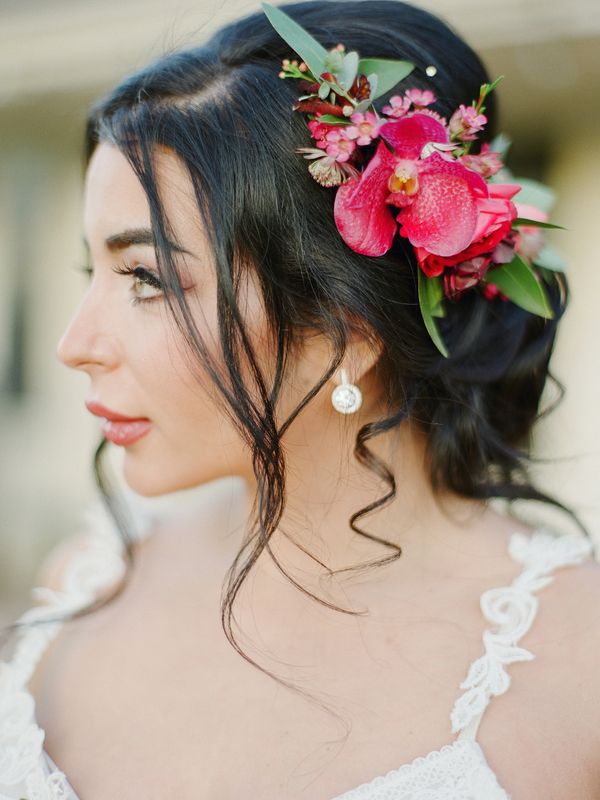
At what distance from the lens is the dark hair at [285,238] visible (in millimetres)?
1535

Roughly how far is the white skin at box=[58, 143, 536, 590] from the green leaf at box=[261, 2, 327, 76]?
31 centimetres

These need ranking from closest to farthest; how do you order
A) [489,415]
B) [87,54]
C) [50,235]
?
1. [489,415]
2. [87,54]
3. [50,235]

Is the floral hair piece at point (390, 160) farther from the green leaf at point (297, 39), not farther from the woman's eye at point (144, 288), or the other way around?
the woman's eye at point (144, 288)

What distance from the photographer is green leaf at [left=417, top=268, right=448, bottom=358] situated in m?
1.63

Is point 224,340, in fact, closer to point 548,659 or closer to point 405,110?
point 405,110

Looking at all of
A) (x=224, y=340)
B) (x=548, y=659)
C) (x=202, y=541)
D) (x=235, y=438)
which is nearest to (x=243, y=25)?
(x=224, y=340)

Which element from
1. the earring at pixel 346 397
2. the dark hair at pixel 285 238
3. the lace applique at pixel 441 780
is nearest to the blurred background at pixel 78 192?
the dark hair at pixel 285 238

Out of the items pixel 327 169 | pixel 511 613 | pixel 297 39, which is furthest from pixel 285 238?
pixel 511 613

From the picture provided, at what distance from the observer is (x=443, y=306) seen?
1.81 metres

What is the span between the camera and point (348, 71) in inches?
59.1

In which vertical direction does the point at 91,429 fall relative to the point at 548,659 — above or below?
below

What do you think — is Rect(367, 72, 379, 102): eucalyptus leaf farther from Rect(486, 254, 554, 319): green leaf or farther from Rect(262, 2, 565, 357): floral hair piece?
Rect(486, 254, 554, 319): green leaf

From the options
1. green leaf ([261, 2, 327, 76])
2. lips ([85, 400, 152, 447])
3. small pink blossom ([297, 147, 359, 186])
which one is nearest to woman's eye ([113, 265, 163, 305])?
lips ([85, 400, 152, 447])

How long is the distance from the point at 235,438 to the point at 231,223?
1.41 feet
